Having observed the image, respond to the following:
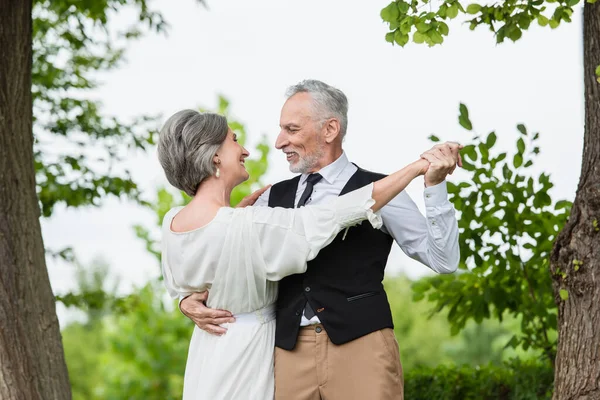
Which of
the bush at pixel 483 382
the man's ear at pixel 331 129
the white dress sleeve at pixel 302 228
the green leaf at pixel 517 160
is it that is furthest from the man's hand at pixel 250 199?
the bush at pixel 483 382

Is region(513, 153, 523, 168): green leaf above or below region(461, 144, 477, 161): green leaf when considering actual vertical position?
below

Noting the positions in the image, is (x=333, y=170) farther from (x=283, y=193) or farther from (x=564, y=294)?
(x=564, y=294)

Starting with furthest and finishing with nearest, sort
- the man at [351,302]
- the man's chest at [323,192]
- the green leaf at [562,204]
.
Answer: the green leaf at [562,204] → the man's chest at [323,192] → the man at [351,302]

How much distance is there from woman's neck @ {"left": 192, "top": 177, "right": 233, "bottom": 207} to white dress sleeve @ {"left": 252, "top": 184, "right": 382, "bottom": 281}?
22 centimetres

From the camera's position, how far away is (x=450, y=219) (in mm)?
3404

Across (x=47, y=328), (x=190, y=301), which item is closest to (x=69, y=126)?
(x=47, y=328)

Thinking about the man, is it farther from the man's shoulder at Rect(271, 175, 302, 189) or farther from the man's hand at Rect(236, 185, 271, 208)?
the man's hand at Rect(236, 185, 271, 208)

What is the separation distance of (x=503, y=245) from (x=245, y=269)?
2612 millimetres

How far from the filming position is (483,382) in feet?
19.5

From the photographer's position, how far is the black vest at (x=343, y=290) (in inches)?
133

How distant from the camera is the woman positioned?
327 centimetres

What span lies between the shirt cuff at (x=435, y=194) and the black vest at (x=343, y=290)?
0.96ft

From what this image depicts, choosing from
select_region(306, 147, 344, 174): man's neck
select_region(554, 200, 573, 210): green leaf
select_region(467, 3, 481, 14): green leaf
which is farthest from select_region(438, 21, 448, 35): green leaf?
select_region(554, 200, 573, 210): green leaf

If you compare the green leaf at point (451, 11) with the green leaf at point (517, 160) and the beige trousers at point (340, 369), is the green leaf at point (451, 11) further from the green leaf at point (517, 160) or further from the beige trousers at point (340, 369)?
the beige trousers at point (340, 369)
